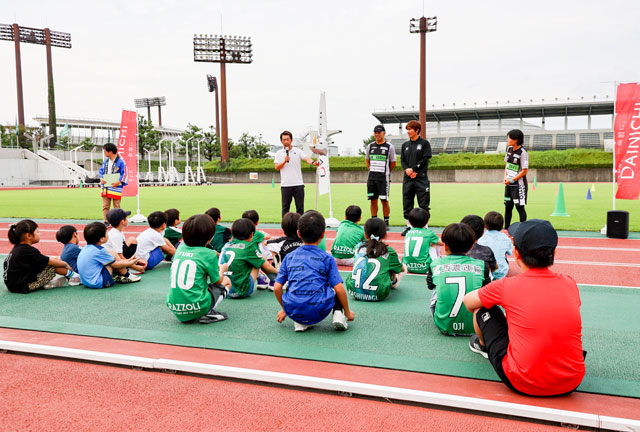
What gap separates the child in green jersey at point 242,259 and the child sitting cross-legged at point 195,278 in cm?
61

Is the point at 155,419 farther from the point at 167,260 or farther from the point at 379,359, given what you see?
the point at 167,260

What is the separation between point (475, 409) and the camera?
105 inches

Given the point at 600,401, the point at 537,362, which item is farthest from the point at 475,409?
the point at 600,401

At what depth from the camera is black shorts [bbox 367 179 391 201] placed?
9.91m

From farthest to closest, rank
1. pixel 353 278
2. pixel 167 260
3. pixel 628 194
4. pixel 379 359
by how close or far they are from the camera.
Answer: pixel 628 194, pixel 167 260, pixel 353 278, pixel 379 359

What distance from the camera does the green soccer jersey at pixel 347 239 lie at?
6551 millimetres

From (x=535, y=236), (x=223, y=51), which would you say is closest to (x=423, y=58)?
→ (x=223, y=51)

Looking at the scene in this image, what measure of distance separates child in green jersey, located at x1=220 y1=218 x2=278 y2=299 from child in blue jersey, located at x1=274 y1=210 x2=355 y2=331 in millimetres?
997

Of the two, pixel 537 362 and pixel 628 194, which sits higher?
pixel 628 194

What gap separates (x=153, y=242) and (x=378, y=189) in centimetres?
504

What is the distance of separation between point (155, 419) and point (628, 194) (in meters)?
9.69

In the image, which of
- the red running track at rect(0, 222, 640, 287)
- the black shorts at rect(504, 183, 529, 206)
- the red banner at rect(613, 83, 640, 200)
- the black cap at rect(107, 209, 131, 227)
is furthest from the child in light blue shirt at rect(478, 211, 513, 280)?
Result: the red banner at rect(613, 83, 640, 200)

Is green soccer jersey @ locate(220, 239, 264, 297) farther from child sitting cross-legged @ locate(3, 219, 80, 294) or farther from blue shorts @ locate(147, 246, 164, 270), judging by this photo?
child sitting cross-legged @ locate(3, 219, 80, 294)

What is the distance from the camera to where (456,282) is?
382 cm
